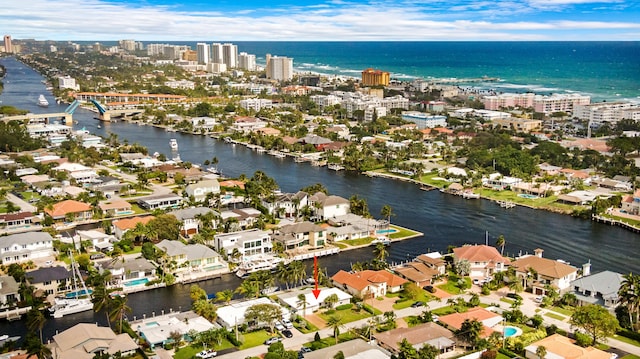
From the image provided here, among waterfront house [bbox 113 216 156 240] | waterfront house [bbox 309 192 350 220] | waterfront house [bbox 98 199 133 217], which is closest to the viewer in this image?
waterfront house [bbox 113 216 156 240]

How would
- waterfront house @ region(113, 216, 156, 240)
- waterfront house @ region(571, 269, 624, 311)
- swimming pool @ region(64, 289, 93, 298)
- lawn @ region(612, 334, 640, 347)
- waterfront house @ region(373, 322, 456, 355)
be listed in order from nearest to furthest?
waterfront house @ region(373, 322, 456, 355) < lawn @ region(612, 334, 640, 347) < waterfront house @ region(571, 269, 624, 311) < swimming pool @ region(64, 289, 93, 298) < waterfront house @ region(113, 216, 156, 240)

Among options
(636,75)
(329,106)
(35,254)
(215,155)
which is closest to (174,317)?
(35,254)

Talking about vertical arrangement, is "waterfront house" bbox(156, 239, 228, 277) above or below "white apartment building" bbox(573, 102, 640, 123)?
below

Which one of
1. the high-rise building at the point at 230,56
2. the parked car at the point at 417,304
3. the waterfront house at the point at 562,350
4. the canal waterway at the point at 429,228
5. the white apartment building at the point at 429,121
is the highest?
the high-rise building at the point at 230,56

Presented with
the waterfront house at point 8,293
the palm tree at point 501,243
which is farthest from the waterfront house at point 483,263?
the waterfront house at point 8,293

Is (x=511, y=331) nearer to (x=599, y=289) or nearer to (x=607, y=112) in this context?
(x=599, y=289)

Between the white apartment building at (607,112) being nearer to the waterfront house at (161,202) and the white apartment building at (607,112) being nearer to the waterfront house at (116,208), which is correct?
the waterfront house at (161,202)

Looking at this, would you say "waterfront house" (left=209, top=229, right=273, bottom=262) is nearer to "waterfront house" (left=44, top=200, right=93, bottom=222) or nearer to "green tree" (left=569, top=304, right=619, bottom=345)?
"waterfront house" (left=44, top=200, right=93, bottom=222)

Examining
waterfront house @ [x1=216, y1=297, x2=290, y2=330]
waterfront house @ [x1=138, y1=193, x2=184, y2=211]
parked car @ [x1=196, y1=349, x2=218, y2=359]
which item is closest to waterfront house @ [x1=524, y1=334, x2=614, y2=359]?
waterfront house @ [x1=216, y1=297, x2=290, y2=330]
